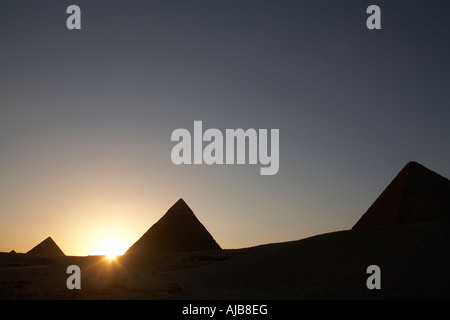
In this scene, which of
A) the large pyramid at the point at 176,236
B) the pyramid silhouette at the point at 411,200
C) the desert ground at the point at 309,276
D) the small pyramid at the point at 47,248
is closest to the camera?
the desert ground at the point at 309,276

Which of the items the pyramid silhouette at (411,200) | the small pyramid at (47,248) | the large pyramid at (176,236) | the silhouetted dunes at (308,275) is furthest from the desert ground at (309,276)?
the small pyramid at (47,248)

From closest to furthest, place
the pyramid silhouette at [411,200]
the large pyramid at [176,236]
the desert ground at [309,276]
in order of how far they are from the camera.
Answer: the desert ground at [309,276] < the pyramid silhouette at [411,200] < the large pyramid at [176,236]

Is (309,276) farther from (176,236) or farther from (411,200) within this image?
(176,236)

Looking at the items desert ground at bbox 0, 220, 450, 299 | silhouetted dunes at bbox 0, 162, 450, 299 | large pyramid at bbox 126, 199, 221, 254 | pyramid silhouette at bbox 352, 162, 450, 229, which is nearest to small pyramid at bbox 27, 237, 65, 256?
large pyramid at bbox 126, 199, 221, 254

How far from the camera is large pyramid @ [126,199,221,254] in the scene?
134 ft

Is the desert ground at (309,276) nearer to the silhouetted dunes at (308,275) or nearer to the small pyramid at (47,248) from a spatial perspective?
the silhouetted dunes at (308,275)

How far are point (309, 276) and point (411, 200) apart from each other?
1540cm

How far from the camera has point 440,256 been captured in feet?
55.2

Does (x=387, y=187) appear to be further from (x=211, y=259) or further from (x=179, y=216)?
(x=179, y=216)

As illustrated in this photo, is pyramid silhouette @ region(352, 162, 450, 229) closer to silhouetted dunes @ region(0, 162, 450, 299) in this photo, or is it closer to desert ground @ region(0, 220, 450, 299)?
silhouetted dunes @ region(0, 162, 450, 299)

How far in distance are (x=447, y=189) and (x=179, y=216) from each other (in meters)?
23.1

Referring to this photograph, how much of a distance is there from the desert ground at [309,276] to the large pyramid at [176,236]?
17679 millimetres

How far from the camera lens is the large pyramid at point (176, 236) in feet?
134
